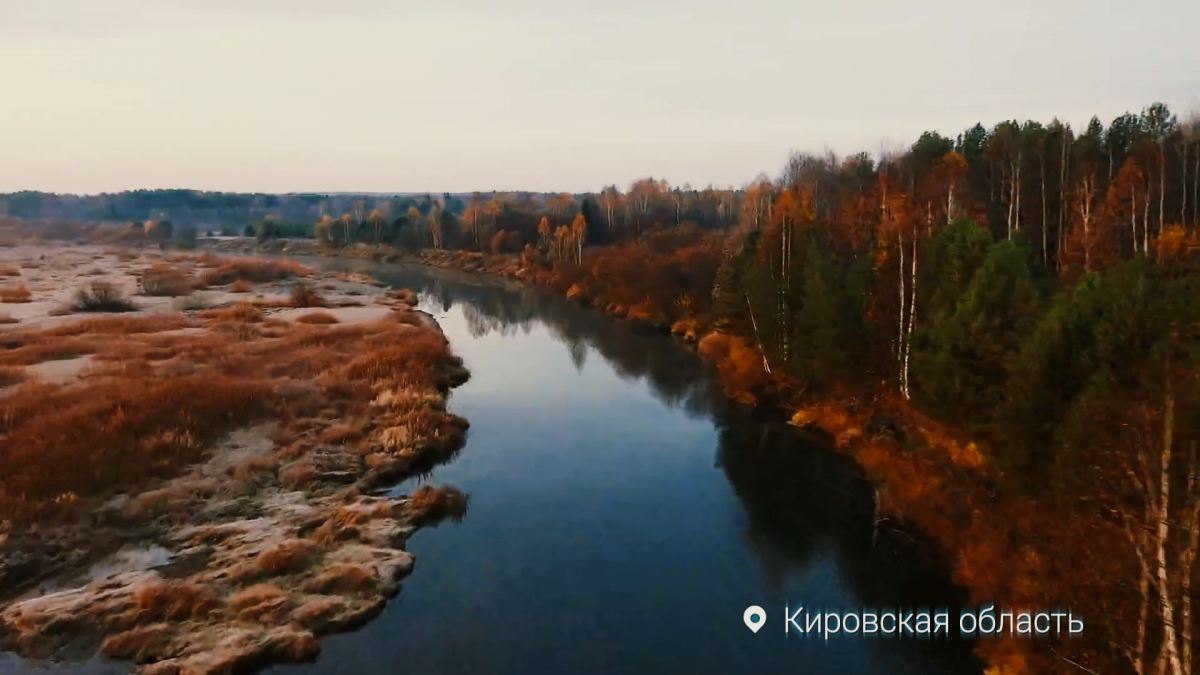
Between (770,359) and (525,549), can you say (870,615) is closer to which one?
(525,549)

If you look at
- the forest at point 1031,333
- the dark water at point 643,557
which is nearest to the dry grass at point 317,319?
the dark water at point 643,557

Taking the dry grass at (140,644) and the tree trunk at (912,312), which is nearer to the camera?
the dry grass at (140,644)

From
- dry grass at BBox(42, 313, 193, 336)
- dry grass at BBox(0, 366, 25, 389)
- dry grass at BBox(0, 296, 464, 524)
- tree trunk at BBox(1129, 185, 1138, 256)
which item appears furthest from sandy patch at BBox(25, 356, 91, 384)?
tree trunk at BBox(1129, 185, 1138, 256)

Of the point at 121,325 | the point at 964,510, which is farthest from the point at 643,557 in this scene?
the point at 121,325

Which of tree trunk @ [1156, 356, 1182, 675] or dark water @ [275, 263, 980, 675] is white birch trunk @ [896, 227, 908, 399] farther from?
tree trunk @ [1156, 356, 1182, 675]

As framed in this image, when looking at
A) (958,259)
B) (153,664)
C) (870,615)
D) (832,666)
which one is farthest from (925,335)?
(153,664)

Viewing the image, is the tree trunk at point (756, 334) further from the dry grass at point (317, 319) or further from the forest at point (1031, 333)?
the dry grass at point (317, 319)

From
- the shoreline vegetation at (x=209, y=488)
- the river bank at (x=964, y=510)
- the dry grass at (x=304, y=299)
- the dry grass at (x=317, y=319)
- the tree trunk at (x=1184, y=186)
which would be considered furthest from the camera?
the dry grass at (x=304, y=299)
